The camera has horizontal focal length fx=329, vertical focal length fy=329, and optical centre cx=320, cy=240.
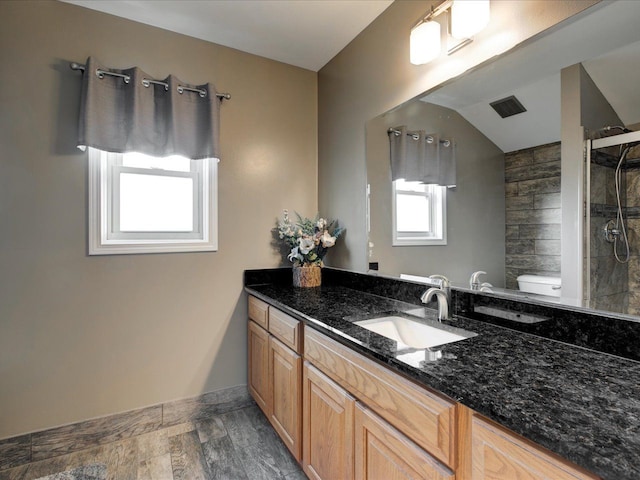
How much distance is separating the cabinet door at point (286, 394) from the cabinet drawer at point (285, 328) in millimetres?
35

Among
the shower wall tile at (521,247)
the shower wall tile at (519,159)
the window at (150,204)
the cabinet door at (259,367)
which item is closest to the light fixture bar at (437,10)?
the shower wall tile at (519,159)

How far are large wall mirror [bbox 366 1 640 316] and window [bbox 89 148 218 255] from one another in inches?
57.8

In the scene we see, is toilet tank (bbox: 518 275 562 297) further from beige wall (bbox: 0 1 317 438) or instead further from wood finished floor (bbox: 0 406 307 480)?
beige wall (bbox: 0 1 317 438)

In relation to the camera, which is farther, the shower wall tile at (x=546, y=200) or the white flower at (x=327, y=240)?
the white flower at (x=327, y=240)

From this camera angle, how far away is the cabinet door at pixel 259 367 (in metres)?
1.94

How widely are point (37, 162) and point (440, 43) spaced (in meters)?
2.18

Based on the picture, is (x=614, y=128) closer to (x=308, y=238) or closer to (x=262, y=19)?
(x=308, y=238)

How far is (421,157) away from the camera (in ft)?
5.62

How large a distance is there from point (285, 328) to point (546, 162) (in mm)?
1332

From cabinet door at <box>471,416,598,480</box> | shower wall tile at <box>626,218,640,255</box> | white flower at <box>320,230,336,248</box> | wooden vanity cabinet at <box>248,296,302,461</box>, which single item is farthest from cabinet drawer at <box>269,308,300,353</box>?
shower wall tile at <box>626,218,640,255</box>

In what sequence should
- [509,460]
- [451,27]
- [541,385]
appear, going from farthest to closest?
[451,27] → [541,385] → [509,460]

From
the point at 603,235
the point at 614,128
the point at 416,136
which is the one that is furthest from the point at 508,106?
the point at 603,235

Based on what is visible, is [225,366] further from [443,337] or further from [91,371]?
[443,337]

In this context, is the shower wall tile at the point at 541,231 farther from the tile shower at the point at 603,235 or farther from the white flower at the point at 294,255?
the white flower at the point at 294,255
